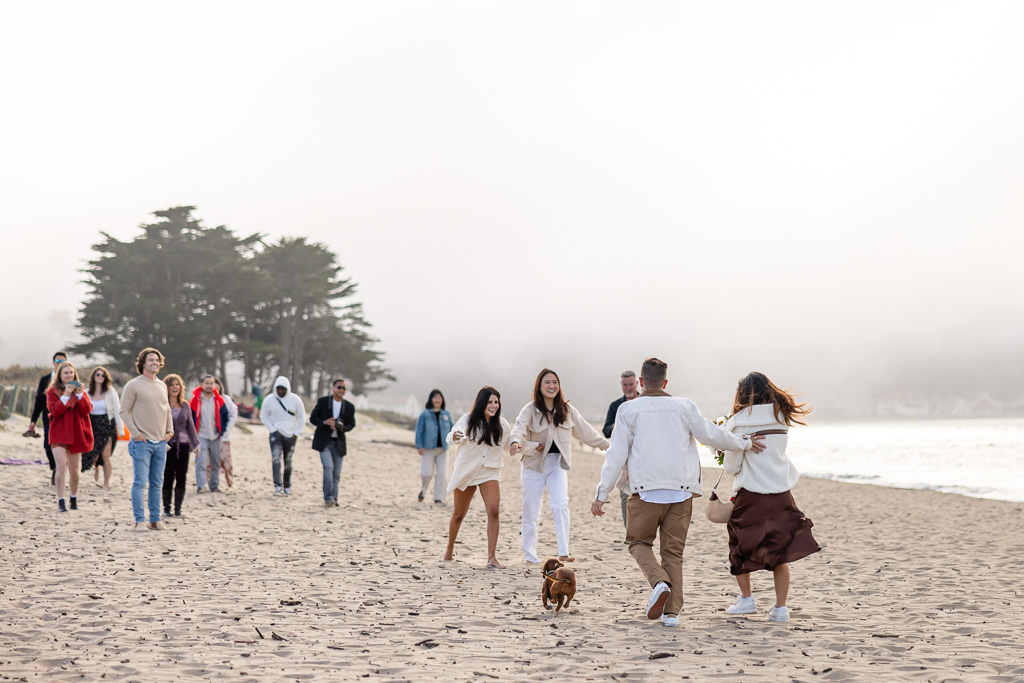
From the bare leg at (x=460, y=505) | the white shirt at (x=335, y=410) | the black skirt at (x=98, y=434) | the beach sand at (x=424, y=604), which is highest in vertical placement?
the white shirt at (x=335, y=410)

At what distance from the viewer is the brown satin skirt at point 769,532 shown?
594 centimetres

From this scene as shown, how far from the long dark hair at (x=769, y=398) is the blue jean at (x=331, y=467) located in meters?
8.26

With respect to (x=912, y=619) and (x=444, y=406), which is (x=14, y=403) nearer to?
(x=444, y=406)

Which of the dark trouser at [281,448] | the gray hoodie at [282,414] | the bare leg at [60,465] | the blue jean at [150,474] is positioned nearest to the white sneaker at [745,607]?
the blue jean at [150,474]

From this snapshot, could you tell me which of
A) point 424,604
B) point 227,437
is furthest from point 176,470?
point 424,604

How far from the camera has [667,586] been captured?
19.3 ft

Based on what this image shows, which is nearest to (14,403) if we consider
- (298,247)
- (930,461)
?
(298,247)

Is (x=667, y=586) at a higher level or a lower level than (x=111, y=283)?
lower

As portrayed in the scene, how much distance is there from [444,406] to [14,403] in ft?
52.9

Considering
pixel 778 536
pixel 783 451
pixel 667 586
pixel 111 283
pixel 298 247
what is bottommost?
pixel 667 586

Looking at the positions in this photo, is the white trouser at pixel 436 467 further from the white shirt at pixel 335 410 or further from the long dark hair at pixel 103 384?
the long dark hair at pixel 103 384

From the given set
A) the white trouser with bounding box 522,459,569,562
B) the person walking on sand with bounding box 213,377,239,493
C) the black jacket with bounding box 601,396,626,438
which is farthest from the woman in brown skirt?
the person walking on sand with bounding box 213,377,239,493

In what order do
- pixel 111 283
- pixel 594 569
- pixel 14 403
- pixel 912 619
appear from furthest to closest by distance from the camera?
pixel 111 283 < pixel 14 403 < pixel 594 569 < pixel 912 619

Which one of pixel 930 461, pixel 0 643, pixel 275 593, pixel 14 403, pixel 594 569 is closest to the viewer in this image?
pixel 0 643
